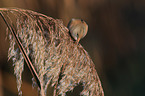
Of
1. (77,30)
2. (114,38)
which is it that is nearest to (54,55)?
(77,30)

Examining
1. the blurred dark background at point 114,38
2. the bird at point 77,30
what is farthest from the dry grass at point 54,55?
the blurred dark background at point 114,38

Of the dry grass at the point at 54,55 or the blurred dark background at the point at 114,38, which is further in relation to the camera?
the blurred dark background at the point at 114,38

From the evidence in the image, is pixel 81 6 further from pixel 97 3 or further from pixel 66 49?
pixel 66 49

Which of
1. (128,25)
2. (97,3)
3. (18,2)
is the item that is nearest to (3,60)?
(18,2)

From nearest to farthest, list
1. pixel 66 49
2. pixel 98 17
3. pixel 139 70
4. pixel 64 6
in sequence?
pixel 66 49 → pixel 64 6 → pixel 98 17 → pixel 139 70

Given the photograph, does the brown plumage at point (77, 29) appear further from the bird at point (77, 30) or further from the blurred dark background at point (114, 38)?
the blurred dark background at point (114, 38)

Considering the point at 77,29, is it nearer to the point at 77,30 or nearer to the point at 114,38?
the point at 77,30

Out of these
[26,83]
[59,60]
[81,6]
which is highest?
[81,6]

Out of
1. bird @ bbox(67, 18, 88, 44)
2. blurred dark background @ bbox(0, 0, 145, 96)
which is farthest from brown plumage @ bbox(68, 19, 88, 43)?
blurred dark background @ bbox(0, 0, 145, 96)
